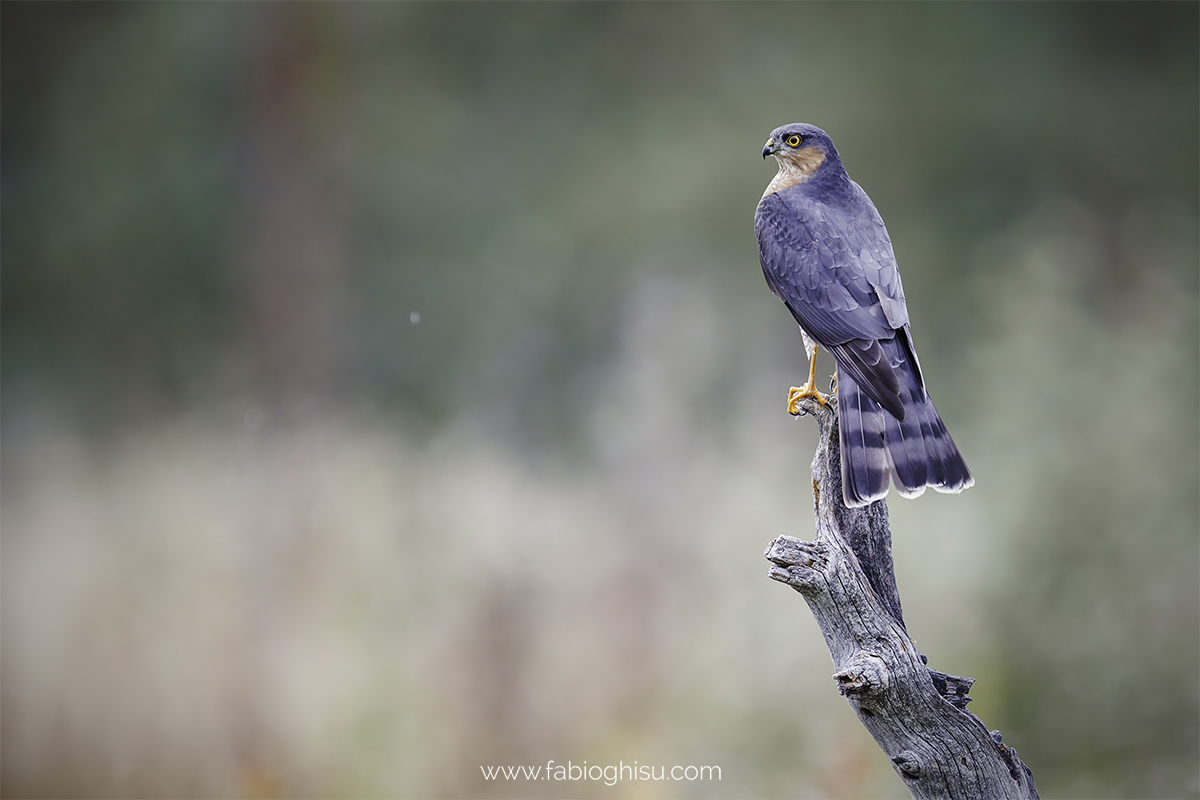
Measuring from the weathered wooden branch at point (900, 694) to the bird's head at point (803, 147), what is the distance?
125 cm

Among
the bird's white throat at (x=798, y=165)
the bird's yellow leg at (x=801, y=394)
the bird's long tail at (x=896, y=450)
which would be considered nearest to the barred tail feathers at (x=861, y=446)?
the bird's long tail at (x=896, y=450)

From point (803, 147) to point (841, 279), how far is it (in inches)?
21.4

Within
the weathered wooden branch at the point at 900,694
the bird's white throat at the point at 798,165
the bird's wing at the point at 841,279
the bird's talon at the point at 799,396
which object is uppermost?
the bird's white throat at the point at 798,165

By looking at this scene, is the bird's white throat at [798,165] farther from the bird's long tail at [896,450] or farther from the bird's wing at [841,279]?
the bird's long tail at [896,450]

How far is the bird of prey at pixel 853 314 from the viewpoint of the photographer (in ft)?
5.91

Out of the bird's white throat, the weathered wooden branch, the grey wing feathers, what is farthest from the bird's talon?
the bird's white throat

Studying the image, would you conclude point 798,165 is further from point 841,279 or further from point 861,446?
point 861,446

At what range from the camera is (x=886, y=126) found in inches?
181

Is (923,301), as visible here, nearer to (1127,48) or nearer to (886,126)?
(886,126)

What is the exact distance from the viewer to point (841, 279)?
2.10 metres

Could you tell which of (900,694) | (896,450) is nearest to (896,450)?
(896,450)

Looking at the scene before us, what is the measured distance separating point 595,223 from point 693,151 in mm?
712

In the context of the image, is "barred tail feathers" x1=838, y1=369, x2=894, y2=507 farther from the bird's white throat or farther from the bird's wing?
the bird's white throat

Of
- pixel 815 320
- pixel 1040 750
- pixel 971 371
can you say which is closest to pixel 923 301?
pixel 971 371
